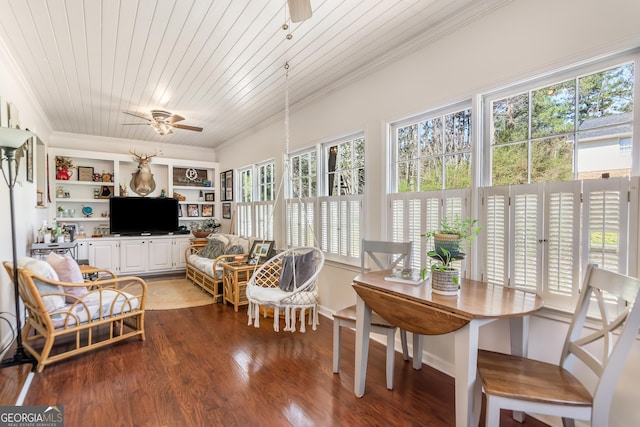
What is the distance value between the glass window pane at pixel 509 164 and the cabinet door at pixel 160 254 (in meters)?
5.84

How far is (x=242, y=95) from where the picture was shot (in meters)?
3.70

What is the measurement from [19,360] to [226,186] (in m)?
4.34

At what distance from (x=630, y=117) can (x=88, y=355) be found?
418 centimetres

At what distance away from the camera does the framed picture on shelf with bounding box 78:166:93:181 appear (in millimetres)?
5691

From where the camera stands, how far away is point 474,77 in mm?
2178

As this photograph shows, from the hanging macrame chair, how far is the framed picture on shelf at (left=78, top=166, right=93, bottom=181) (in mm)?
4442

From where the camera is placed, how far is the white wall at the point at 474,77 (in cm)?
158

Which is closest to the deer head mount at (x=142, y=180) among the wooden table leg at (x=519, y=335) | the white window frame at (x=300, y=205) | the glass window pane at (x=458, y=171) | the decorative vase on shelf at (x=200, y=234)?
the decorative vase on shelf at (x=200, y=234)

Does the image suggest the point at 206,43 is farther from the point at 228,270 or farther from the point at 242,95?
the point at 228,270

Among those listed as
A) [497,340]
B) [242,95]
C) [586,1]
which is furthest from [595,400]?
[242,95]

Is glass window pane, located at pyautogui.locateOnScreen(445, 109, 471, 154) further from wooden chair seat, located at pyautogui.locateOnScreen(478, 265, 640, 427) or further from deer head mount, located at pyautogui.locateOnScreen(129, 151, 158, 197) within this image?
deer head mount, located at pyautogui.locateOnScreen(129, 151, 158, 197)

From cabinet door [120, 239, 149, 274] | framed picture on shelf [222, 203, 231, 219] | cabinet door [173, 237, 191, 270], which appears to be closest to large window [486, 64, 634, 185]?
framed picture on shelf [222, 203, 231, 219]

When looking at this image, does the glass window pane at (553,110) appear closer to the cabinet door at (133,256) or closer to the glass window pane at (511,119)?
the glass window pane at (511,119)

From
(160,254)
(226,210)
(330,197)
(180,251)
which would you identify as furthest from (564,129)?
(160,254)
